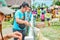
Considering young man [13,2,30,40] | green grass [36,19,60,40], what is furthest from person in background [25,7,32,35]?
green grass [36,19,60,40]

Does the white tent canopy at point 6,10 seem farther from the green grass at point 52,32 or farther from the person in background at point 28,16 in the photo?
the green grass at point 52,32

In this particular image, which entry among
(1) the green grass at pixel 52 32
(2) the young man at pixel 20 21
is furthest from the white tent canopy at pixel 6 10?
(1) the green grass at pixel 52 32

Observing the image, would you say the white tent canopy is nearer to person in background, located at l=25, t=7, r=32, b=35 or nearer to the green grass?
person in background, located at l=25, t=7, r=32, b=35

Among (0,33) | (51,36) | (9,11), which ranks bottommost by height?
(51,36)

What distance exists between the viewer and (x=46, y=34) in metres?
1.92

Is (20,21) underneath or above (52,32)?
above

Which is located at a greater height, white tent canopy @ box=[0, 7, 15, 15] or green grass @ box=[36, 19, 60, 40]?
white tent canopy @ box=[0, 7, 15, 15]

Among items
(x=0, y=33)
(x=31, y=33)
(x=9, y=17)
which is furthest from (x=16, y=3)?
(x=0, y=33)

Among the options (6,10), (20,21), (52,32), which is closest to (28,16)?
(20,21)

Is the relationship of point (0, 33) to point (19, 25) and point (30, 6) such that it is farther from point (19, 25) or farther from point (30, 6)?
point (30, 6)

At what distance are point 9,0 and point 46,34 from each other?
0.50 m

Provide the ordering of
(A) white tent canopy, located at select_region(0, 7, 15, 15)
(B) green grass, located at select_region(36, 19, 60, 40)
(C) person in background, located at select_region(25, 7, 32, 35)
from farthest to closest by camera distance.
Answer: (B) green grass, located at select_region(36, 19, 60, 40)
(C) person in background, located at select_region(25, 7, 32, 35)
(A) white tent canopy, located at select_region(0, 7, 15, 15)

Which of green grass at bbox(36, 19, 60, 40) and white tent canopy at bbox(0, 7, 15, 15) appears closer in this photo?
white tent canopy at bbox(0, 7, 15, 15)

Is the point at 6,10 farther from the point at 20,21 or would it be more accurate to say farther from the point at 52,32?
the point at 52,32
